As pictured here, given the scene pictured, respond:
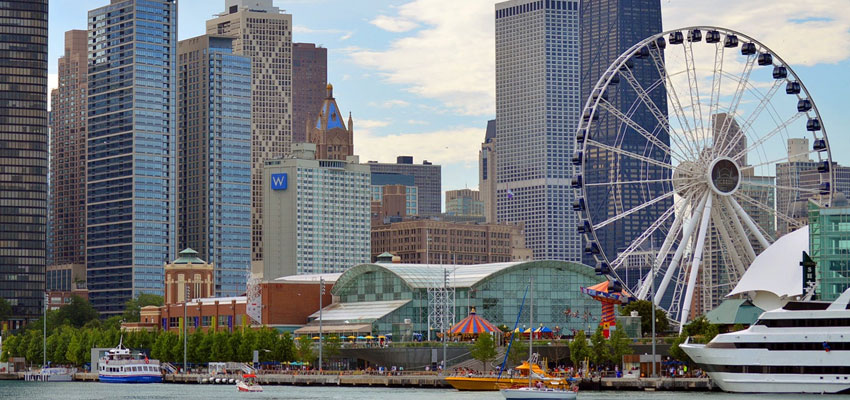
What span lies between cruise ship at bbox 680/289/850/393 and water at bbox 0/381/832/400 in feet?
5.54

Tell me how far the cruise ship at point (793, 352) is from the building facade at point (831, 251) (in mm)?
4788

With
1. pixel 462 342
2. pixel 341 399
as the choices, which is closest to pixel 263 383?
pixel 462 342

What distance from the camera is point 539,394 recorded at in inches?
5000

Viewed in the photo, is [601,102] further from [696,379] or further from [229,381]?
[229,381]

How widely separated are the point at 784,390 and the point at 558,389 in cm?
1968

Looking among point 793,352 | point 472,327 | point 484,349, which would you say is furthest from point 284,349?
point 793,352

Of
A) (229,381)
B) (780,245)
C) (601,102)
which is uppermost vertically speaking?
(601,102)

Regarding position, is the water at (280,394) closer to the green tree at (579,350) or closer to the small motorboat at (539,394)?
the small motorboat at (539,394)

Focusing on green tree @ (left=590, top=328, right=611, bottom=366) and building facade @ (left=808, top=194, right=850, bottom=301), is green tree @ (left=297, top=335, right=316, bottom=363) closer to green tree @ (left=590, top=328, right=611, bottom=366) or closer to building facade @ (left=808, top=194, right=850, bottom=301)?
green tree @ (left=590, top=328, right=611, bottom=366)

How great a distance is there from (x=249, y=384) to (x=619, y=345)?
41.0 metres

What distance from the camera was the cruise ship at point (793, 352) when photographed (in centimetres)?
13075

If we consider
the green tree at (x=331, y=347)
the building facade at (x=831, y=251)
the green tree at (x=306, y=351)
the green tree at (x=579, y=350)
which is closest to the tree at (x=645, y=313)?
the green tree at (x=579, y=350)

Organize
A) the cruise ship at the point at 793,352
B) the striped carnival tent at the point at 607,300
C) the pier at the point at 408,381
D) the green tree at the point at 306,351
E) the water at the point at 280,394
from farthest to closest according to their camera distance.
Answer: the green tree at the point at 306,351 → the striped carnival tent at the point at 607,300 → the pier at the point at 408,381 → the water at the point at 280,394 → the cruise ship at the point at 793,352

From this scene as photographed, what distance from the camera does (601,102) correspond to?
161m
